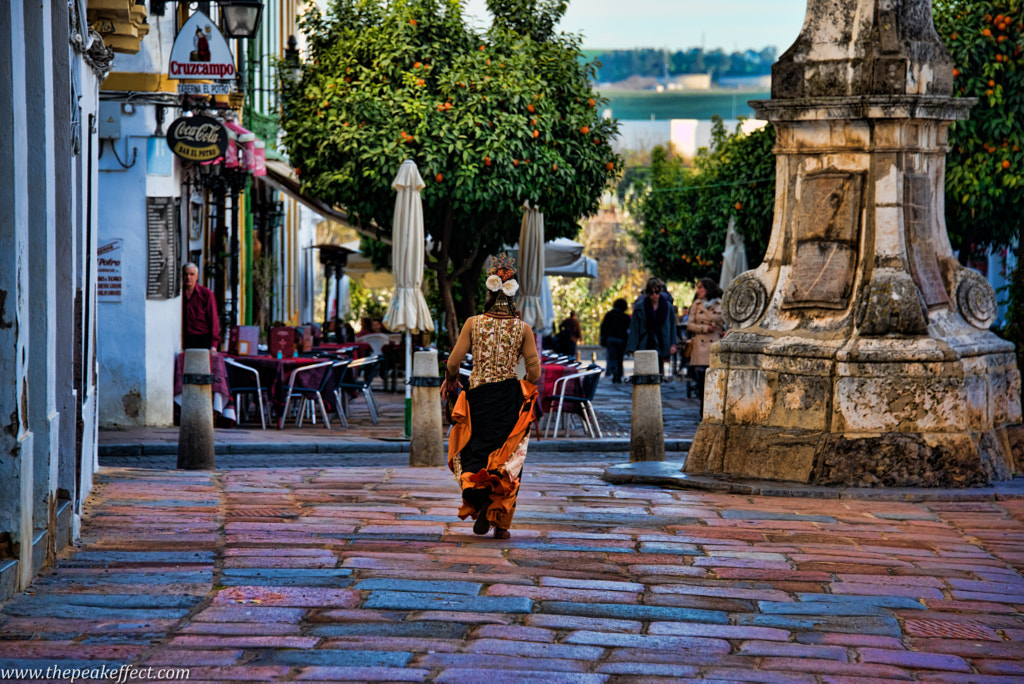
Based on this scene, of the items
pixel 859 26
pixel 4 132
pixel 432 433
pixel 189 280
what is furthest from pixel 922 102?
pixel 189 280

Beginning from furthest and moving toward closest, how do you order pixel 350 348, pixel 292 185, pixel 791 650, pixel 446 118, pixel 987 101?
1. pixel 292 185
2. pixel 350 348
3. pixel 987 101
4. pixel 446 118
5. pixel 791 650

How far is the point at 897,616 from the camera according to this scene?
5.94m

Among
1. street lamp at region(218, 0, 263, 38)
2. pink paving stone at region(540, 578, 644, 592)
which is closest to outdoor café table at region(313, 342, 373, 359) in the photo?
street lamp at region(218, 0, 263, 38)

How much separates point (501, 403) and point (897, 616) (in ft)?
8.96

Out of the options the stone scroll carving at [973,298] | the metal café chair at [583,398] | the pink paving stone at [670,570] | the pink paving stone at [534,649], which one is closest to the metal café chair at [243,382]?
the metal café chair at [583,398]

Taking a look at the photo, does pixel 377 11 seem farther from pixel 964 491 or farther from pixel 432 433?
pixel 964 491

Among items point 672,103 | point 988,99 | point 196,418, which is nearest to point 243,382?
point 196,418

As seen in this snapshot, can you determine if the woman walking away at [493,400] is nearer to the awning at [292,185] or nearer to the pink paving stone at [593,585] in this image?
the pink paving stone at [593,585]

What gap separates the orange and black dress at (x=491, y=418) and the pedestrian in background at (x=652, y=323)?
13.3m

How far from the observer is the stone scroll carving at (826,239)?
384 inches

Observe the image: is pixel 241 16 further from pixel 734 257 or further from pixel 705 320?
pixel 734 257

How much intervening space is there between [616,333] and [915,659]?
19.2 meters

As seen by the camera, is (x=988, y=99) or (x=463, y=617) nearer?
(x=463, y=617)

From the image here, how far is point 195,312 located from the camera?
1572cm
